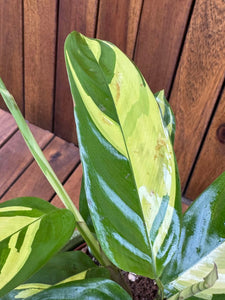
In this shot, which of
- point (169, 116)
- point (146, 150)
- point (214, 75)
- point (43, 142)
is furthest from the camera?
point (43, 142)

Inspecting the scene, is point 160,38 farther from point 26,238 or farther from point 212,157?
point 26,238

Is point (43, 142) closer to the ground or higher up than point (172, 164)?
closer to the ground

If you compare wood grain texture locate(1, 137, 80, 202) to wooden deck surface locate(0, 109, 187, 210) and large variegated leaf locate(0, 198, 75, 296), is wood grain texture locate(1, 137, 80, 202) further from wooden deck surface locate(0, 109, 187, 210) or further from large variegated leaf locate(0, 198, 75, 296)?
large variegated leaf locate(0, 198, 75, 296)

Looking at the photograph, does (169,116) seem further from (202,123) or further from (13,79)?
(13,79)

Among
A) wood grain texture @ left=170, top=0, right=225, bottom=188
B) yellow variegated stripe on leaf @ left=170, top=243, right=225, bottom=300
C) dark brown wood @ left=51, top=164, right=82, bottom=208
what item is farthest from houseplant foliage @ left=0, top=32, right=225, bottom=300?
dark brown wood @ left=51, top=164, right=82, bottom=208

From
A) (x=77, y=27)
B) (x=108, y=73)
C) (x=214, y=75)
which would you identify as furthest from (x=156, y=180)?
(x=77, y=27)
